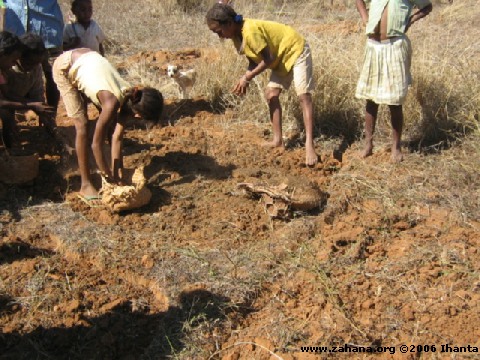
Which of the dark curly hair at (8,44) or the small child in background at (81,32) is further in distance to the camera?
the small child in background at (81,32)

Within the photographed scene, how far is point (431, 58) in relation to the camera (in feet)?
17.1

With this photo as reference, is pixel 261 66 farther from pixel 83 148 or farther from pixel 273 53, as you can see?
pixel 83 148

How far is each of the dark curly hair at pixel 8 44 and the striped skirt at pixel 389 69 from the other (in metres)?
2.70

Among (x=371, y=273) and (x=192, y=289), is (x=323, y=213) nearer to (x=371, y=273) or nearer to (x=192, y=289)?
(x=371, y=273)

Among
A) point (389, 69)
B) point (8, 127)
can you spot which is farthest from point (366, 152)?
point (8, 127)

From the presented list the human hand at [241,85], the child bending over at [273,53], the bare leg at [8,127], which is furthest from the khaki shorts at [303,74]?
the bare leg at [8,127]

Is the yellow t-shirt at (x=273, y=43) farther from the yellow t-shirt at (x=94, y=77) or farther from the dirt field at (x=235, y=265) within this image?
the yellow t-shirt at (x=94, y=77)

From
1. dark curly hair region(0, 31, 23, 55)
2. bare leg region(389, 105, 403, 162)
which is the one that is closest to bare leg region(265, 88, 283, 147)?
bare leg region(389, 105, 403, 162)

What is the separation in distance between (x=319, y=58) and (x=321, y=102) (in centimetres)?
55

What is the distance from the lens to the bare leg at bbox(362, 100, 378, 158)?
175 inches

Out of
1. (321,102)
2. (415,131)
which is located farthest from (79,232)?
(415,131)

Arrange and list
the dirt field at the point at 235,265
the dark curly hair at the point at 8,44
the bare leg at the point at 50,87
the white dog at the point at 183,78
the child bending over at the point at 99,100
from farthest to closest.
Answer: the white dog at the point at 183,78, the bare leg at the point at 50,87, the dark curly hair at the point at 8,44, the child bending over at the point at 99,100, the dirt field at the point at 235,265

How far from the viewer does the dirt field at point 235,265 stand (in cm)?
275

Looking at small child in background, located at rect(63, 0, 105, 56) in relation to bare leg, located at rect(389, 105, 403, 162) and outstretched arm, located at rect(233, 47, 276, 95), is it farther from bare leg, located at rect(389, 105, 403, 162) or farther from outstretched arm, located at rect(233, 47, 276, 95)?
bare leg, located at rect(389, 105, 403, 162)
